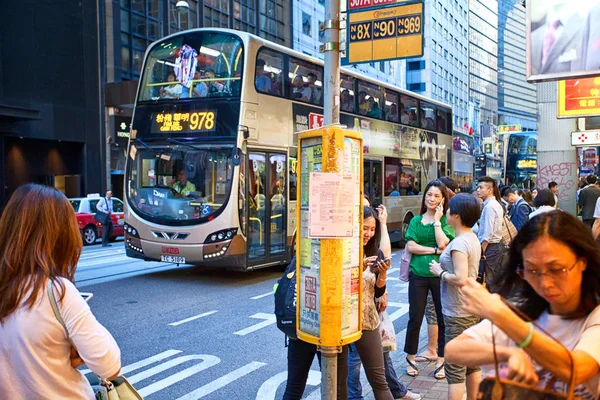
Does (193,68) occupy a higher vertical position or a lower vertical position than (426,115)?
higher

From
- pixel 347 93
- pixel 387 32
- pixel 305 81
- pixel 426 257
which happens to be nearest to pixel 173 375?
pixel 426 257

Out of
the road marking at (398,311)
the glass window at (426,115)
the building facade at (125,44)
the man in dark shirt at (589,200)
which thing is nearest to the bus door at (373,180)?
the glass window at (426,115)

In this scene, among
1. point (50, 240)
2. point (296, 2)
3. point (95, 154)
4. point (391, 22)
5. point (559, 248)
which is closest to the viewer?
point (559, 248)

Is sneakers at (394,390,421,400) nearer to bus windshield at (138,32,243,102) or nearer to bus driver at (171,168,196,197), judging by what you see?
bus driver at (171,168,196,197)

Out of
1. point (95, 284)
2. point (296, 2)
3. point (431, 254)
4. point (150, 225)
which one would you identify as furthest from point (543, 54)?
point (296, 2)

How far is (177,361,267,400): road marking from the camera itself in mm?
5023

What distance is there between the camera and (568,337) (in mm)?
1786

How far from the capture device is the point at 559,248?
5.86ft

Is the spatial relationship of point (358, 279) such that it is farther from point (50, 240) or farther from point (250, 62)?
point (250, 62)

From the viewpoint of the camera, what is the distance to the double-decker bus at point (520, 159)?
29141mm

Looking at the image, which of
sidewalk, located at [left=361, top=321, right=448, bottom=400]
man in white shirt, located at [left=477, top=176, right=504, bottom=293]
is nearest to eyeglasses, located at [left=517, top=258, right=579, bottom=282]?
sidewalk, located at [left=361, top=321, right=448, bottom=400]

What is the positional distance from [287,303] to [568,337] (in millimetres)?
2227

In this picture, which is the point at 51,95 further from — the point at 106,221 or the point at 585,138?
the point at 585,138

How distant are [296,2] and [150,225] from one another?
35295mm
